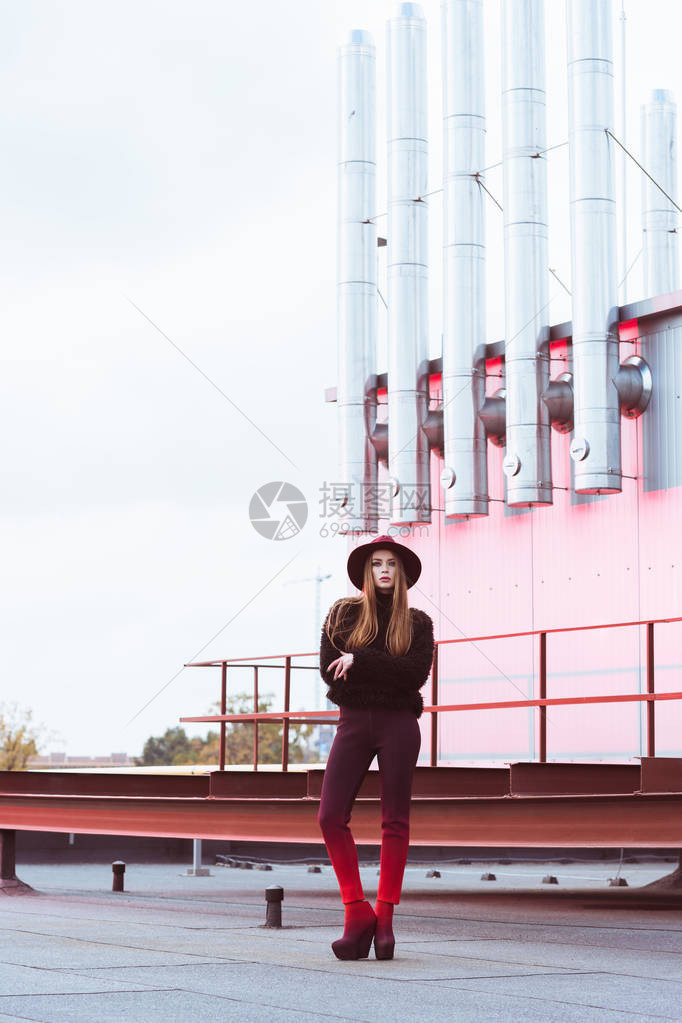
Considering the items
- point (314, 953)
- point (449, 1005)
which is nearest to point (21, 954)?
point (314, 953)

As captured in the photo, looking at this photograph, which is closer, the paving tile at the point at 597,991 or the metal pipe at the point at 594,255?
the paving tile at the point at 597,991

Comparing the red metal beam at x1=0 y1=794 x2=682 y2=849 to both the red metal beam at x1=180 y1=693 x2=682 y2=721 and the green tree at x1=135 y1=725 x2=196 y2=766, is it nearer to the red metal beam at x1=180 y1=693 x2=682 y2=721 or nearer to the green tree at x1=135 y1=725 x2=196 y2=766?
the red metal beam at x1=180 y1=693 x2=682 y2=721

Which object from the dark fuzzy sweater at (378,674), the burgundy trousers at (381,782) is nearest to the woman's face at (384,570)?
the dark fuzzy sweater at (378,674)

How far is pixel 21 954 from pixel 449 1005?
228 cm

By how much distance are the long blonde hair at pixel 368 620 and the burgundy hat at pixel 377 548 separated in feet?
0.10

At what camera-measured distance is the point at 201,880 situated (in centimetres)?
1466

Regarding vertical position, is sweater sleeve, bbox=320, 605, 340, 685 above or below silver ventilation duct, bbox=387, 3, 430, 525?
below

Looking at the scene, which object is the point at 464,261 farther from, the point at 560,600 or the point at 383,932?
the point at 383,932

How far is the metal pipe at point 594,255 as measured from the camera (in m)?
13.5

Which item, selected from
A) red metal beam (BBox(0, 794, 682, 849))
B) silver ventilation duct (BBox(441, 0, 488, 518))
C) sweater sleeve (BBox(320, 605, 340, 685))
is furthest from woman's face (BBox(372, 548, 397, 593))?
silver ventilation duct (BBox(441, 0, 488, 518))

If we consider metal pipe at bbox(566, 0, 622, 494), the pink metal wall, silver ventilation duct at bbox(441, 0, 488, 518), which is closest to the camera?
metal pipe at bbox(566, 0, 622, 494)

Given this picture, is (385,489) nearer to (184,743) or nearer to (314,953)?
(314,953)

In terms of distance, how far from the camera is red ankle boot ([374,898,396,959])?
5.80 meters

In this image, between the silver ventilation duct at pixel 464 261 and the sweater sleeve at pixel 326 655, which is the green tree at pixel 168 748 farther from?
the sweater sleeve at pixel 326 655
